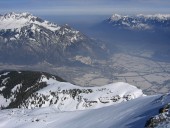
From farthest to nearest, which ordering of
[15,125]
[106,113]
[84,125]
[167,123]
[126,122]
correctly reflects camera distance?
1. [15,125]
2. [106,113]
3. [84,125]
4. [126,122]
5. [167,123]

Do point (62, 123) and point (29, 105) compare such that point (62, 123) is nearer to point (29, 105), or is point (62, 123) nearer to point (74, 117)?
point (74, 117)

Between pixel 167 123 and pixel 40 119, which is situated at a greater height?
pixel 167 123

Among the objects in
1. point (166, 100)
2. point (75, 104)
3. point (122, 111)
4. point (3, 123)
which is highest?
point (166, 100)

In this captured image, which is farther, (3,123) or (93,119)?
(3,123)

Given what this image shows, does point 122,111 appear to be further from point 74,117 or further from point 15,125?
point 15,125

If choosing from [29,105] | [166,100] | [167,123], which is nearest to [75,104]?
[29,105]

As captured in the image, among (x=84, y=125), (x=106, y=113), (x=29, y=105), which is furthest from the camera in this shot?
(x=29, y=105)

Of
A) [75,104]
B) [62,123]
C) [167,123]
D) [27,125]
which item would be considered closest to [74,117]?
[62,123]
